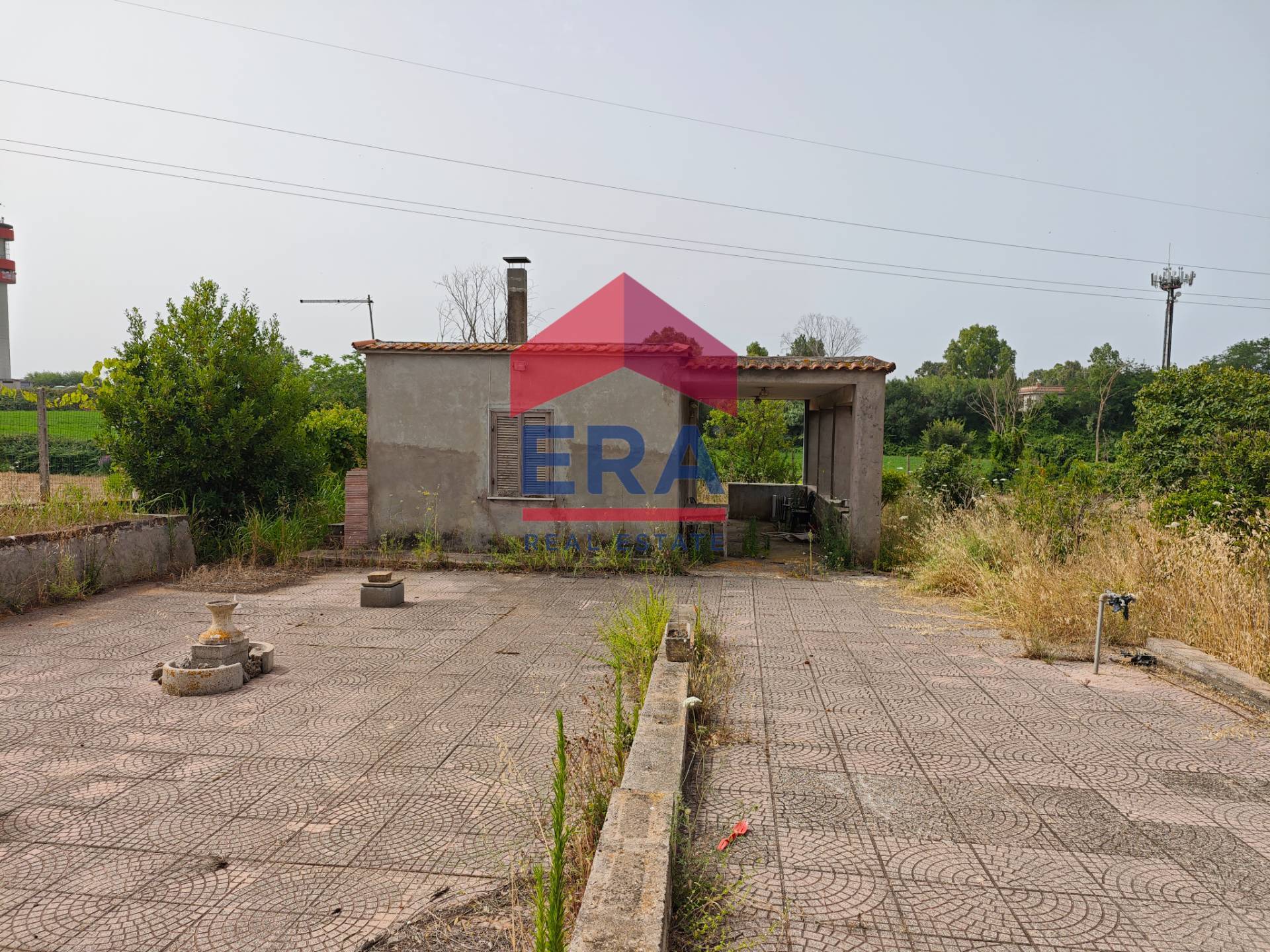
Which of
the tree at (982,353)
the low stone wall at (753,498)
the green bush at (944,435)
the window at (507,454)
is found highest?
the tree at (982,353)

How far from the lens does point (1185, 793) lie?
413cm

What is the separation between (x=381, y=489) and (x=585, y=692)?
7.48 metres

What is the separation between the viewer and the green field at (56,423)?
13.5 m

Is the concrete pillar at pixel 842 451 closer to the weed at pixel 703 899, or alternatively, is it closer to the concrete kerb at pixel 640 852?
the concrete kerb at pixel 640 852

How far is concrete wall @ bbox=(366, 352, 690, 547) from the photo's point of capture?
11852 mm

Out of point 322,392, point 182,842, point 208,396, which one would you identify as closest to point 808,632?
point 182,842

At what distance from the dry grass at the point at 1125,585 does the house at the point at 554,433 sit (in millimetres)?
2508

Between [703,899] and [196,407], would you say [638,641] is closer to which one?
[703,899]

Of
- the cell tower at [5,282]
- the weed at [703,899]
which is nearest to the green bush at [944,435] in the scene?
the weed at [703,899]

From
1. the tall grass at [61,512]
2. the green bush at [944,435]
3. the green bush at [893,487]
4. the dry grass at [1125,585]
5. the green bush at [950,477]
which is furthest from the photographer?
the green bush at [944,435]

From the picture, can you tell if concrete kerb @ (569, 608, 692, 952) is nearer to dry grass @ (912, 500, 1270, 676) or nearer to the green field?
dry grass @ (912, 500, 1270, 676)

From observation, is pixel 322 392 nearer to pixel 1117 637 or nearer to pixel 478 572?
pixel 478 572

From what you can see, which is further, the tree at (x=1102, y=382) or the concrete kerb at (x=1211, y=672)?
the tree at (x=1102, y=382)

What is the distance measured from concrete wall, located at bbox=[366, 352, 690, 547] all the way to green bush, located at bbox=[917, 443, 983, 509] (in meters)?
5.25
